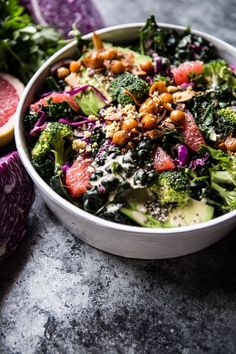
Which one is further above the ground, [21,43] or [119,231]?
[21,43]

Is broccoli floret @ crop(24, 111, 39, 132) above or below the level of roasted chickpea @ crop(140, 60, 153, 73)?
below

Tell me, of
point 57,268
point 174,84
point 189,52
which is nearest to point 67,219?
point 57,268

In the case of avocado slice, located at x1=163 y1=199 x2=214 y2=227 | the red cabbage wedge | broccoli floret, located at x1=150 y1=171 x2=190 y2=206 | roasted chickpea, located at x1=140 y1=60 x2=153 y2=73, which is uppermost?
roasted chickpea, located at x1=140 y1=60 x2=153 y2=73

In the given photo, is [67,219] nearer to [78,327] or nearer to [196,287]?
[78,327]

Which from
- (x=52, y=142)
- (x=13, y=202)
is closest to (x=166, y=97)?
(x=52, y=142)

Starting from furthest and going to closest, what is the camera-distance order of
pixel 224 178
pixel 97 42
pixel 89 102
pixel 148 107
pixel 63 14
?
pixel 63 14, pixel 97 42, pixel 89 102, pixel 148 107, pixel 224 178

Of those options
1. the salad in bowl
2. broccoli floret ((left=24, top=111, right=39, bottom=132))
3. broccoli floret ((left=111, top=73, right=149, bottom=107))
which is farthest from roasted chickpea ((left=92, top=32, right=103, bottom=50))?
broccoli floret ((left=24, top=111, right=39, bottom=132))

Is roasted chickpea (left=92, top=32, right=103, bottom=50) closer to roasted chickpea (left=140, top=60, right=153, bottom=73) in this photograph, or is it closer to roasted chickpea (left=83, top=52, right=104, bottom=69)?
roasted chickpea (left=83, top=52, right=104, bottom=69)

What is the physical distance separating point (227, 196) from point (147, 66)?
3.21 ft

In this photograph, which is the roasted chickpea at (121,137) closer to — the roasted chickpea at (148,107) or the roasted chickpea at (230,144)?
the roasted chickpea at (148,107)

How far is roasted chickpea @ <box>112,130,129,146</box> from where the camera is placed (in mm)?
2736

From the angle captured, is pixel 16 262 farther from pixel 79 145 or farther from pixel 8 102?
pixel 8 102

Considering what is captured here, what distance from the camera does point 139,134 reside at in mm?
2773

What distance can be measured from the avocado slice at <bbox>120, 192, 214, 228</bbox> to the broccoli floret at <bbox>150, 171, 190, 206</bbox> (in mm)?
45
